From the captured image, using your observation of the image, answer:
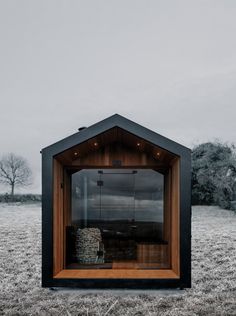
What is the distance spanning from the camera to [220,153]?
19.2m

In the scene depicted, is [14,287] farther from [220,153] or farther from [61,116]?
[61,116]

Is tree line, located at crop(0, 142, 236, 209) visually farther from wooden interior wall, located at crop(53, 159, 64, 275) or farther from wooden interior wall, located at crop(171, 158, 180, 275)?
wooden interior wall, located at crop(53, 159, 64, 275)

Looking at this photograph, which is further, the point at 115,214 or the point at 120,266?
the point at 115,214

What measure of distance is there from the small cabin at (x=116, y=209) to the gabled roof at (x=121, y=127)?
0.05 feet

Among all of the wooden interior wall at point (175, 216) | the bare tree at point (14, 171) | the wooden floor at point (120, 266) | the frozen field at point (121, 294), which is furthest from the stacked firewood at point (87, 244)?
the bare tree at point (14, 171)

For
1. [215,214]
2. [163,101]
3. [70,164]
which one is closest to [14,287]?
[70,164]

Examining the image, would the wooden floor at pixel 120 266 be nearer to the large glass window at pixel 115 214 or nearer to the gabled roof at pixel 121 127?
the large glass window at pixel 115 214

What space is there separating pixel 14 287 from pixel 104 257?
184cm

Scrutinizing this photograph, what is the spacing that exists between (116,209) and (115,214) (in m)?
0.11

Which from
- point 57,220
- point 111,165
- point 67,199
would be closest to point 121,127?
point 111,165

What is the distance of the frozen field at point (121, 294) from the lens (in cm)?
490

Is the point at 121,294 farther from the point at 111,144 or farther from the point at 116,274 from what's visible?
the point at 111,144

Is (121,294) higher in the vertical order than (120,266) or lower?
lower

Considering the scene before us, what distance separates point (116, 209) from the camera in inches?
291
